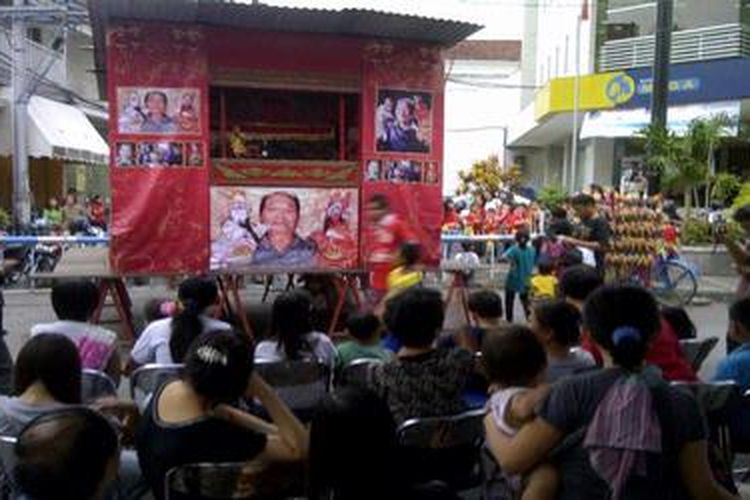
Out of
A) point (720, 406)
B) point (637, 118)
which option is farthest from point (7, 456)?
point (637, 118)

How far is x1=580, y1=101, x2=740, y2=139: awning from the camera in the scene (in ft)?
69.9

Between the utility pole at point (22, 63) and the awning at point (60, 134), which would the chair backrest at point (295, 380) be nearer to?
the utility pole at point (22, 63)

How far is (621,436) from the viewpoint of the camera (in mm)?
2674

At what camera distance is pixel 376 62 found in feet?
29.0

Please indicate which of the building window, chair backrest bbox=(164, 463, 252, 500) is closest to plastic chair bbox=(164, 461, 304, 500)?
chair backrest bbox=(164, 463, 252, 500)

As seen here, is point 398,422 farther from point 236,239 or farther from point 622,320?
point 236,239

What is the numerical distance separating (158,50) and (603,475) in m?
6.53

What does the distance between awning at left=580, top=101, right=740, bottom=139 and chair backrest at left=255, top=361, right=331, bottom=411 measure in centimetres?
1721

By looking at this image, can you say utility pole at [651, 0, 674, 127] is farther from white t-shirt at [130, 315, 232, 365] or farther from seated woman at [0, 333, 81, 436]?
seated woman at [0, 333, 81, 436]

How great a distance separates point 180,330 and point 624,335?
2853 mm

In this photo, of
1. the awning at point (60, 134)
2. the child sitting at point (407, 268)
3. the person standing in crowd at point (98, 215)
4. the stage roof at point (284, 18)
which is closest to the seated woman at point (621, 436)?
the child sitting at point (407, 268)

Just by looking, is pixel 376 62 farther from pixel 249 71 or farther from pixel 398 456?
pixel 398 456

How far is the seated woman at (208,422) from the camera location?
9.75 ft

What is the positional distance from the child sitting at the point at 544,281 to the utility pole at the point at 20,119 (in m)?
11.7
